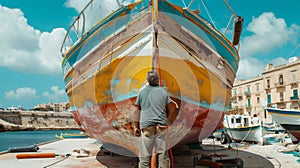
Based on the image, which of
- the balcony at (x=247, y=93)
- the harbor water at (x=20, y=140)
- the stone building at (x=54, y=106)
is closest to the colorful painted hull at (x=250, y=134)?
the harbor water at (x=20, y=140)

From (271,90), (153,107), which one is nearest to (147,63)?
(153,107)

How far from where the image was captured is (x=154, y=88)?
3303mm

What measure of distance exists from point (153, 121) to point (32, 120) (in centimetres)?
5978

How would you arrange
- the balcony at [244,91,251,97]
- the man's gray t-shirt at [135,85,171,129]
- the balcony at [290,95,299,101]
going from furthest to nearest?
the balcony at [244,91,251,97] < the balcony at [290,95,299,101] < the man's gray t-shirt at [135,85,171,129]

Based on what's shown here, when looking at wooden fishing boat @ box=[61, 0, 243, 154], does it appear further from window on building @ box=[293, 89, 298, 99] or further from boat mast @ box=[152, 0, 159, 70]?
window on building @ box=[293, 89, 298, 99]

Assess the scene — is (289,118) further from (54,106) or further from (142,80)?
(54,106)

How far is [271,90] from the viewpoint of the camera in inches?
1281

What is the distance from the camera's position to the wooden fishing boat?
12.5ft

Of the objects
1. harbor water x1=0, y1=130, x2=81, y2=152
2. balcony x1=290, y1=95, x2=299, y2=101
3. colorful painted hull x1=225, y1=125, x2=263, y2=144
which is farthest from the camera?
balcony x1=290, y1=95, x2=299, y2=101

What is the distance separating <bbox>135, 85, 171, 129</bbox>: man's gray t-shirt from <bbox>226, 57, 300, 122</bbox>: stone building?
23.4m

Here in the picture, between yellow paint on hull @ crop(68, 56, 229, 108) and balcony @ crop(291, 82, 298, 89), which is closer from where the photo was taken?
yellow paint on hull @ crop(68, 56, 229, 108)

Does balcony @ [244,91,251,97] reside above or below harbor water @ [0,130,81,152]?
above

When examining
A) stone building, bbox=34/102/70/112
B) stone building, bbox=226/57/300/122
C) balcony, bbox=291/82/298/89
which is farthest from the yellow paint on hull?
stone building, bbox=34/102/70/112

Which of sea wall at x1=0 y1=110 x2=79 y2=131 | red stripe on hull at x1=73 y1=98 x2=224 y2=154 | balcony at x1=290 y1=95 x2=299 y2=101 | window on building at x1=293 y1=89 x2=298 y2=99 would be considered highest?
window on building at x1=293 y1=89 x2=298 y2=99
